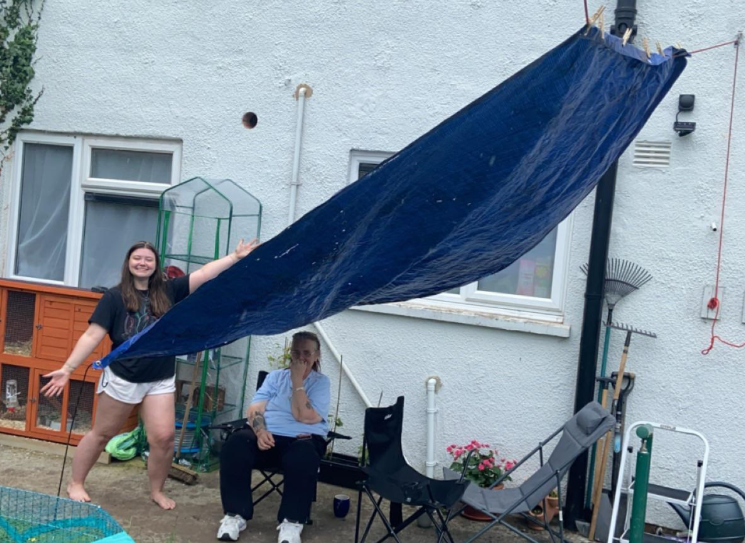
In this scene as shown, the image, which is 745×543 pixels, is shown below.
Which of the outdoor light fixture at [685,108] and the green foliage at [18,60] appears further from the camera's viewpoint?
the green foliage at [18,60]

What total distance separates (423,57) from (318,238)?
8.96ft

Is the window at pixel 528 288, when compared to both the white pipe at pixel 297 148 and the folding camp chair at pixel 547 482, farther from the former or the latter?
the folding camp chair at pixel 547 482

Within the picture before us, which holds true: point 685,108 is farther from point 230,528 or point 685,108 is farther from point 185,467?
point 185,467

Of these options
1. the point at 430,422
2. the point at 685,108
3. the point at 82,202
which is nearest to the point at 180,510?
the point at 430,422

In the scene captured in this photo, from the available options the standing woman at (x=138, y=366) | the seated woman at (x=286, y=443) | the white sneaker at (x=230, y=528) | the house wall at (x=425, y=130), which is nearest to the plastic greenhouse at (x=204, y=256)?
the house wall at (x=425, y=130)

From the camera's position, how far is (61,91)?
251 inches

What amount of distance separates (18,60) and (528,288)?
4.28m

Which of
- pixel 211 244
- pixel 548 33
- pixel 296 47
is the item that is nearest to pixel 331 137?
pixel 296 47

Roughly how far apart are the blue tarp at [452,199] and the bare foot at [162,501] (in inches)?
74.1

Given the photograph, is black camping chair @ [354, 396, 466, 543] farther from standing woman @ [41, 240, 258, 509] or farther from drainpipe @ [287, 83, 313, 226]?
drainpipe @ [287, 83, 313, 226]

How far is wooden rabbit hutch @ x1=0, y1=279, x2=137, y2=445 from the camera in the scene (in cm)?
604

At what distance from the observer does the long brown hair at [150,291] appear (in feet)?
15.3

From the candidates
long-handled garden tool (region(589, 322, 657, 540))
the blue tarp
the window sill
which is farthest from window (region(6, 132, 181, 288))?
long-handled garden tool (region(589, 322, 657, 540))

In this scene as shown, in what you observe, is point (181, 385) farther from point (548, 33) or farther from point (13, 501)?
point (548, 33)
